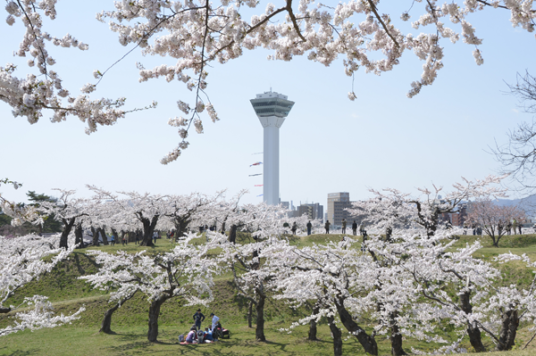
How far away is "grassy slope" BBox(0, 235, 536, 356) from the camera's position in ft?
48.8

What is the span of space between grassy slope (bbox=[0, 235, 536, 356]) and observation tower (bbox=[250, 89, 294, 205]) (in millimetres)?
107948

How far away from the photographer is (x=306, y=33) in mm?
6082

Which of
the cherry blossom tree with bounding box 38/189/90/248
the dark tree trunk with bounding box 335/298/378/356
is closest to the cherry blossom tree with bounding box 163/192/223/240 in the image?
the cherry blossom tree with bounding box 38/189/90/248

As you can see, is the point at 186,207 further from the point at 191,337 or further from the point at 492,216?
the point at 492,216

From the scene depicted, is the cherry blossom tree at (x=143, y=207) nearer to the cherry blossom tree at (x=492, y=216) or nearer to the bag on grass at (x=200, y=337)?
the bag on grass at (x=200, y=337)

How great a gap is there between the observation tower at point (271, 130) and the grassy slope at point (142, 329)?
108m

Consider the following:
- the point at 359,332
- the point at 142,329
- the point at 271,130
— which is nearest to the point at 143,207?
the point at 142,329

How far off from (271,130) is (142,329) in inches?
4619

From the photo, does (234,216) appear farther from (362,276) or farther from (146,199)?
(362,276)

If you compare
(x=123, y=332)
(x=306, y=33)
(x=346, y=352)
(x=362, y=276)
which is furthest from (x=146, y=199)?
(x=306, y=33)

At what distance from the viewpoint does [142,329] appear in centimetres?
1916

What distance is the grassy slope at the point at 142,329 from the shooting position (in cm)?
1488

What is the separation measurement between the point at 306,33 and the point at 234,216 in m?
32.3

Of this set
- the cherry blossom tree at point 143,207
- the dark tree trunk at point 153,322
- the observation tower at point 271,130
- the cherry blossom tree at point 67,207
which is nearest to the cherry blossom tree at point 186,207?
the cherry blossom tree at point 143,207
